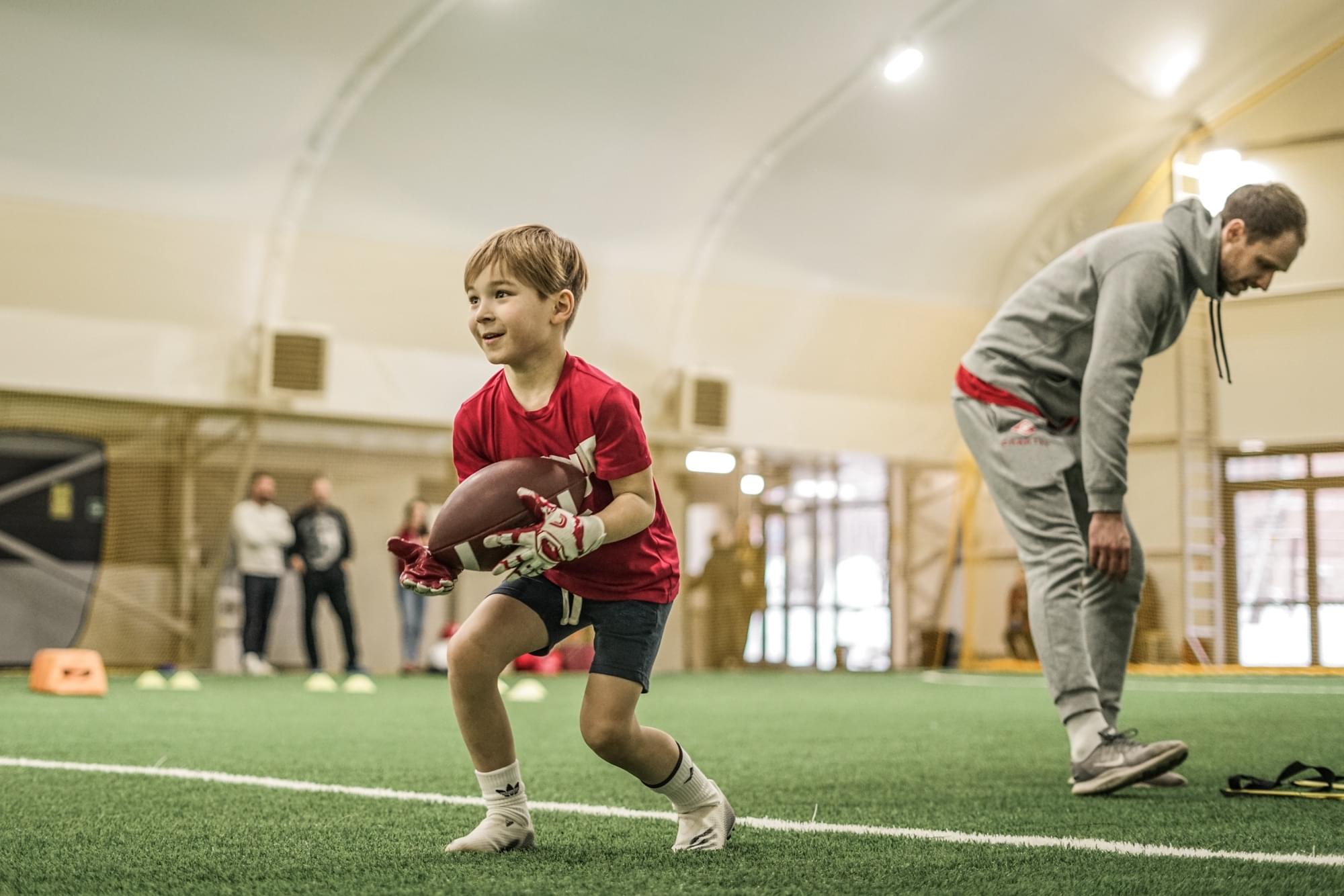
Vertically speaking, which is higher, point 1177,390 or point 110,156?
point 110,156

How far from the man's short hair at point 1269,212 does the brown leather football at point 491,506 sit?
1.93m

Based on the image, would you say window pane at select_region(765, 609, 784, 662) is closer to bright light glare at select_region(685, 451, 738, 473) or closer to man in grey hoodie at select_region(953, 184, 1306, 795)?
bright light glare at select_region(685, 451, 738, 473)

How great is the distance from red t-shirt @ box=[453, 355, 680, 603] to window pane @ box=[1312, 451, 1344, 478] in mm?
11817

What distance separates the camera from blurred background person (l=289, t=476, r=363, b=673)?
10.9 m

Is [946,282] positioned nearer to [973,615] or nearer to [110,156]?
[973,615]

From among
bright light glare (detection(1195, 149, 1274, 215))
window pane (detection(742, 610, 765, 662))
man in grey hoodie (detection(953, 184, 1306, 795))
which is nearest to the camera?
man in grey hoodie (detection(953, 184, 1306, 795))

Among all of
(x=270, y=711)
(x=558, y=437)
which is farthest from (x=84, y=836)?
(x=270, y=711)

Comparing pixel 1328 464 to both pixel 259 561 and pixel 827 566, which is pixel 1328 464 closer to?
pixel 827 566

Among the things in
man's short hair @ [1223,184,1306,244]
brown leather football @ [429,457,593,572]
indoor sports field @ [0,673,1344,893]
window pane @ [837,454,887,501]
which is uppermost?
window pane @ [837,454,887,501]

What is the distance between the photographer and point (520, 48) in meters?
10.9

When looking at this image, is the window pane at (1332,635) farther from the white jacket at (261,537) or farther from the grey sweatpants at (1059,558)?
the grey sweatpants at (1059,558)

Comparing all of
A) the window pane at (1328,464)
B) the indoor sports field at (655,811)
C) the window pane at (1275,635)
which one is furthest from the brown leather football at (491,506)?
the window pane at (1328,464)

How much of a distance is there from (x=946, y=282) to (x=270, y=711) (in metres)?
9.70

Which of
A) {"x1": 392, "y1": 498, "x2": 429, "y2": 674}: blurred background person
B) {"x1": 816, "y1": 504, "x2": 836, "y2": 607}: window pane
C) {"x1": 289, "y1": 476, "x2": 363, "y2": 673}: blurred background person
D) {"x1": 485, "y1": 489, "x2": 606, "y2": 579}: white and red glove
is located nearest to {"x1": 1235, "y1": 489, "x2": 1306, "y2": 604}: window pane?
{"x1": 816, "y1": 504, "x2": 836, "y2": 607}: window pane
